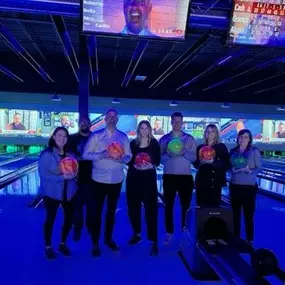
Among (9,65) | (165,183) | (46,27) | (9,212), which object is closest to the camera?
(165,183)

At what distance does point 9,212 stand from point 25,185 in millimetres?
2595

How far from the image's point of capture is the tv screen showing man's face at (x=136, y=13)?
2795 millimetres

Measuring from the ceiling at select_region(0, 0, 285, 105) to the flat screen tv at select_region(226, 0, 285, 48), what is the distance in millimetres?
1892

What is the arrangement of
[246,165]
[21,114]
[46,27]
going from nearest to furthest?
[246,165] → [46,27] → [21,114]

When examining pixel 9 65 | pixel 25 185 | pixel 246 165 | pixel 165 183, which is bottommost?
pixel 25 185

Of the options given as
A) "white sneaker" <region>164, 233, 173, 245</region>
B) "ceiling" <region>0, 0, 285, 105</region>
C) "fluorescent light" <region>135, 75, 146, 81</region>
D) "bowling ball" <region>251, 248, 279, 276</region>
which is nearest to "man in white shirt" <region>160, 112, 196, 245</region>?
"white sneaker" <region>164, 233, 173, 245</region>

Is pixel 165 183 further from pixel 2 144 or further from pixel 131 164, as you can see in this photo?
pixel 2 144

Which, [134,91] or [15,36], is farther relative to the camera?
[134,91]

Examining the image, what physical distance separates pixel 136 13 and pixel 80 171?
143 centimetres

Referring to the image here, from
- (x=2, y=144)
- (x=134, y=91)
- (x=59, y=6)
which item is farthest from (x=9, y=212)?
(x=2, y=144)

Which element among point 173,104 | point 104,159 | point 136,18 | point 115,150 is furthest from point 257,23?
point 173,104

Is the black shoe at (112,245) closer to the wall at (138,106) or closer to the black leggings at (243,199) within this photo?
the black leggings at (243,199)

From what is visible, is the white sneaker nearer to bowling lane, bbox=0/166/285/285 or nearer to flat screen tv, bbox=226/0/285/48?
bowling lane, bbox=0/166/285/285

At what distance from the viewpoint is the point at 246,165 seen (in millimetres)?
2939
